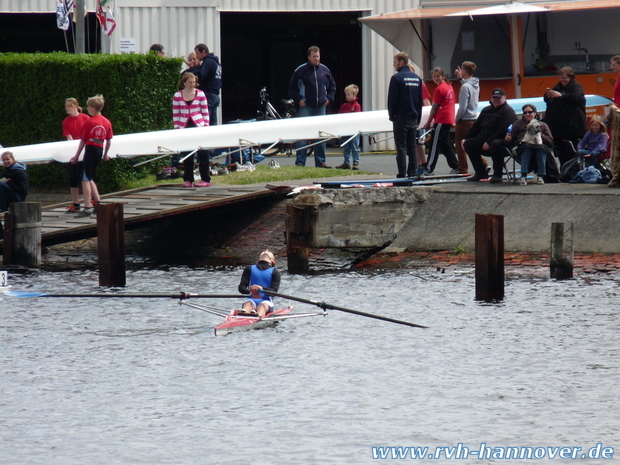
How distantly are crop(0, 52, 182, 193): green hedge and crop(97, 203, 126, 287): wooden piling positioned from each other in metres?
5.35

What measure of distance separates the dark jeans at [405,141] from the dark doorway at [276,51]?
1315cm

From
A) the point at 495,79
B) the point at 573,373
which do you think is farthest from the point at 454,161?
the point at 573,373

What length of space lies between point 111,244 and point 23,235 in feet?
5.15

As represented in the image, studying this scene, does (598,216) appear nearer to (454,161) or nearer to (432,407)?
(454,161)

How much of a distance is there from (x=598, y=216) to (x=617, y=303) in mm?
3162

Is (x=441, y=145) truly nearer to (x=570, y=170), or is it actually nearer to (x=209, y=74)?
(x=570, y=170)

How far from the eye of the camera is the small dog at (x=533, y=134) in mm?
17797

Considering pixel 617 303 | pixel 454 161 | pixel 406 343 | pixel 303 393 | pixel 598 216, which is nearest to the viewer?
pixel 303 393

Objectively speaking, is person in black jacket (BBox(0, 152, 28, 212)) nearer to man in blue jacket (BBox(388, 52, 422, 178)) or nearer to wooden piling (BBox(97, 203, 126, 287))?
wooden piling (BBox(97, 203, 126, 287))

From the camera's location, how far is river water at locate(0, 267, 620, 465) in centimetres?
948

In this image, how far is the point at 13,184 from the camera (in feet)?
60.3

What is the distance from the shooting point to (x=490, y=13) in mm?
24172

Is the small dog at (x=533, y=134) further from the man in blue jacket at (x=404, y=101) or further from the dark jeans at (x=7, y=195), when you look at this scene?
the dark jeans at (x=7, y=195)

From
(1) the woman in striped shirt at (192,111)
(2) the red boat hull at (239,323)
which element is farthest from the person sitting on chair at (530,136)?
(2) the red boat hull at (239,323)
